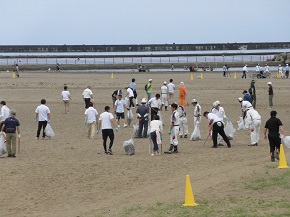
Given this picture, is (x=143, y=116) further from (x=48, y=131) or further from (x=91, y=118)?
(x=48, y=131)

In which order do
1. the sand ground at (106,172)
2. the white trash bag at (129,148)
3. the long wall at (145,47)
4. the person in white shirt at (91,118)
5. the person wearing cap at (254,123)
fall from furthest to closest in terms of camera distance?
1. the long wall at (145,47)
2. the person in white shirt at (91,118)
3. the person wearing cap at (254,123)
4. the white trash bag at (129,148)
5. the sand ground at (106,172)

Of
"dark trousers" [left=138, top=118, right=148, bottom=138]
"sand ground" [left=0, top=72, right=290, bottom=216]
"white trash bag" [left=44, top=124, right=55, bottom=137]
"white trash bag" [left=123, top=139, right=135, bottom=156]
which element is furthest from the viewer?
"white trash bag" [left=44, top=124, right=55, bottom=137]

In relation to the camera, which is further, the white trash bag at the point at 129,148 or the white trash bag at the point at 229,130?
the white trash bag at the point at 229,130

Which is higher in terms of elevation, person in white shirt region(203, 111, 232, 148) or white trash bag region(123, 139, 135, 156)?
person in white shirt region(203, 111, 232, 148)

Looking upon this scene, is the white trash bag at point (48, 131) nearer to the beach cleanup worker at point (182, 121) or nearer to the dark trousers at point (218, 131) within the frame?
the beach cleanup worker at point (182, 121)

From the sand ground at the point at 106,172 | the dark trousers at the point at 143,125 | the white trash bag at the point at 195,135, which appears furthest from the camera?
the dark trousers at the point at 143,125

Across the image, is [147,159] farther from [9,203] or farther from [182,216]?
[182,216]

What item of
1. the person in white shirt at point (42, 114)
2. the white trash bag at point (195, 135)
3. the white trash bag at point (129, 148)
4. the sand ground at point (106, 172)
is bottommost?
the sand ground at point (106, 172)

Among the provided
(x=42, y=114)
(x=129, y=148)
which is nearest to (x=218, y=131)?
(x=129, y=148)

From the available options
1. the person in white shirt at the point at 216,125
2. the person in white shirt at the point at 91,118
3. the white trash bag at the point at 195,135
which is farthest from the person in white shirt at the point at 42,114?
the person in white shirt at the point at 216,125

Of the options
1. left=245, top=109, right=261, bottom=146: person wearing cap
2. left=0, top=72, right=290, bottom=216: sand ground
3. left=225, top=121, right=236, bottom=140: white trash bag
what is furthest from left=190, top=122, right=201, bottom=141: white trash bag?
left=245, top=109, right=261, bottom=146: person wearing cap

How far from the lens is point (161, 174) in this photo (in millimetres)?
18562

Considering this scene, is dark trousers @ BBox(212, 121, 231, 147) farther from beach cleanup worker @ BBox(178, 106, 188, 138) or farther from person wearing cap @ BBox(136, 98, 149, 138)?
person wearing cap @ BBox(136, 98, 149, 138)

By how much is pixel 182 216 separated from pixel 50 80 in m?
46.4
